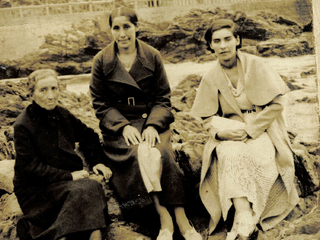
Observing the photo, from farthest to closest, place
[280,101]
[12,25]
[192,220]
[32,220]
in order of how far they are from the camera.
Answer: [12,25] → [192,220] → [280,101] → [32,220]

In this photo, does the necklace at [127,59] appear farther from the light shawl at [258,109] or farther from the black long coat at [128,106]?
the light shawl at [258,109]

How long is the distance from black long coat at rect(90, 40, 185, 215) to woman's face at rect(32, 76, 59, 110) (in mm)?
513

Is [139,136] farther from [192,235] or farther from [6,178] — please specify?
[6,178]

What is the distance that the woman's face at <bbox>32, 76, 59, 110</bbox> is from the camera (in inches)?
109

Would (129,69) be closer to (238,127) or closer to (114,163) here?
(114,163)

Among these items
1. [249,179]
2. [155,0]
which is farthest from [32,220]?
[155,0]

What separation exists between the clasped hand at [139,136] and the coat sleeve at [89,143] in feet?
1.17

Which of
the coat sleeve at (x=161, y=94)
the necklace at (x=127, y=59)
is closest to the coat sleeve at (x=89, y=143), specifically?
the coat sleeve at (x=161, y=94)

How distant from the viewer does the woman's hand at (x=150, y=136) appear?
9.80ft

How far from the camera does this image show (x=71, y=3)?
4.05 meters

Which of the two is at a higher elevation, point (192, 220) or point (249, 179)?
point (249, 179)

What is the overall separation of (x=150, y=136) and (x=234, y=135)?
0.77 meters

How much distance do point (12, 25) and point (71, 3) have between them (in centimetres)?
77

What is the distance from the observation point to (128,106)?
10.7 feet
